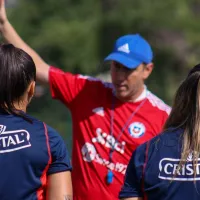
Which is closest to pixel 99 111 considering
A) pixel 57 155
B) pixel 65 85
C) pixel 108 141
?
pixel 108 141

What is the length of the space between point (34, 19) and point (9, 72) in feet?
86.9

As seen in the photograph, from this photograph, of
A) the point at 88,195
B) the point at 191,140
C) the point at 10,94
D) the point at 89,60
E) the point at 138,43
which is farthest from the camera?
the point at 89,60

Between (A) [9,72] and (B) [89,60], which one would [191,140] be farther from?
(B) [89,60]

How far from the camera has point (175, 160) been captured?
3432 mm

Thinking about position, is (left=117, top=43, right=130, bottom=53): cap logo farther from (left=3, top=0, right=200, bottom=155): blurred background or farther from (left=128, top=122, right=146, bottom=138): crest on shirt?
(left=3, top=0, right=200, bottom=155): blurred background

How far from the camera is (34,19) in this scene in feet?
97.7

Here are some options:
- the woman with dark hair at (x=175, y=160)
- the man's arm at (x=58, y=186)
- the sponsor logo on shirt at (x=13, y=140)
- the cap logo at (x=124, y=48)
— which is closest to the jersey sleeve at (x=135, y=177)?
the woman with dark hair at (x=175, y=160)

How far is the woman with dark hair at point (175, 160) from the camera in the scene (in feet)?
11.2

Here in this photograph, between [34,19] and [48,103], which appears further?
[34,19]

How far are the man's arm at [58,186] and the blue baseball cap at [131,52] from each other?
179 centimetres

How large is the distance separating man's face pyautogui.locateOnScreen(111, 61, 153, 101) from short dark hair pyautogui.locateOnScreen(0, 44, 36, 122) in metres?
1.68

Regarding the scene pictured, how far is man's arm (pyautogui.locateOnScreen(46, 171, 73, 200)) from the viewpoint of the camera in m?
3.76

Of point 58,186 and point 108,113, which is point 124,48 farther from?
point 58,186

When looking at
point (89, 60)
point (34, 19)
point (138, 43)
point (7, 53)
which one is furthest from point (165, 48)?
point (7, 53)
